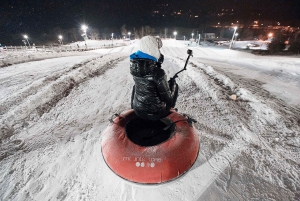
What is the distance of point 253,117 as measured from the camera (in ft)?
14.5

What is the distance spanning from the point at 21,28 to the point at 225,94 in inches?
4510

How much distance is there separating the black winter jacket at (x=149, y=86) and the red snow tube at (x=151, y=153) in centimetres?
49

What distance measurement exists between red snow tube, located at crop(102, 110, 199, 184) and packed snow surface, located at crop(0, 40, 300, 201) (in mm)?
543

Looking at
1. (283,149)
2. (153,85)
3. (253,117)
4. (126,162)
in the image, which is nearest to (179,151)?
(126,162)

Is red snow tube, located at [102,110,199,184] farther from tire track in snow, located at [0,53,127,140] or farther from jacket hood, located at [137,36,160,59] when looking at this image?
tire track in snow, located at [0,53,127,140]

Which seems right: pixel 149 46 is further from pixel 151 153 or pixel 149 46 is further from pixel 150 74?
pixel 151 153

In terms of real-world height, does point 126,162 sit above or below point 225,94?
above

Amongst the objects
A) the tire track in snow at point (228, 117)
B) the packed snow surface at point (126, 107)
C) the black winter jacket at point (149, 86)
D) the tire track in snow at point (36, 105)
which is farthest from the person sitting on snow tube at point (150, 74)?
the tire track in snow at point (36, 105)

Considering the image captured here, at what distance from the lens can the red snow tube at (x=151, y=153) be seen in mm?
2197

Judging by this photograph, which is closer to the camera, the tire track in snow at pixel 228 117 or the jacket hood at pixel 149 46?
the jacket hood at pixel 149 46

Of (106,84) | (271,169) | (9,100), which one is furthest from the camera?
(106,84)

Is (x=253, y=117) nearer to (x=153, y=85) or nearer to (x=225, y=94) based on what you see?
(x=225, y=94)

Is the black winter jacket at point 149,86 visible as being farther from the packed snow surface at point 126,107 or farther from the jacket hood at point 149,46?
the packed snow surface at point 126,107

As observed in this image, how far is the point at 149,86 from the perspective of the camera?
2254 millimetres
